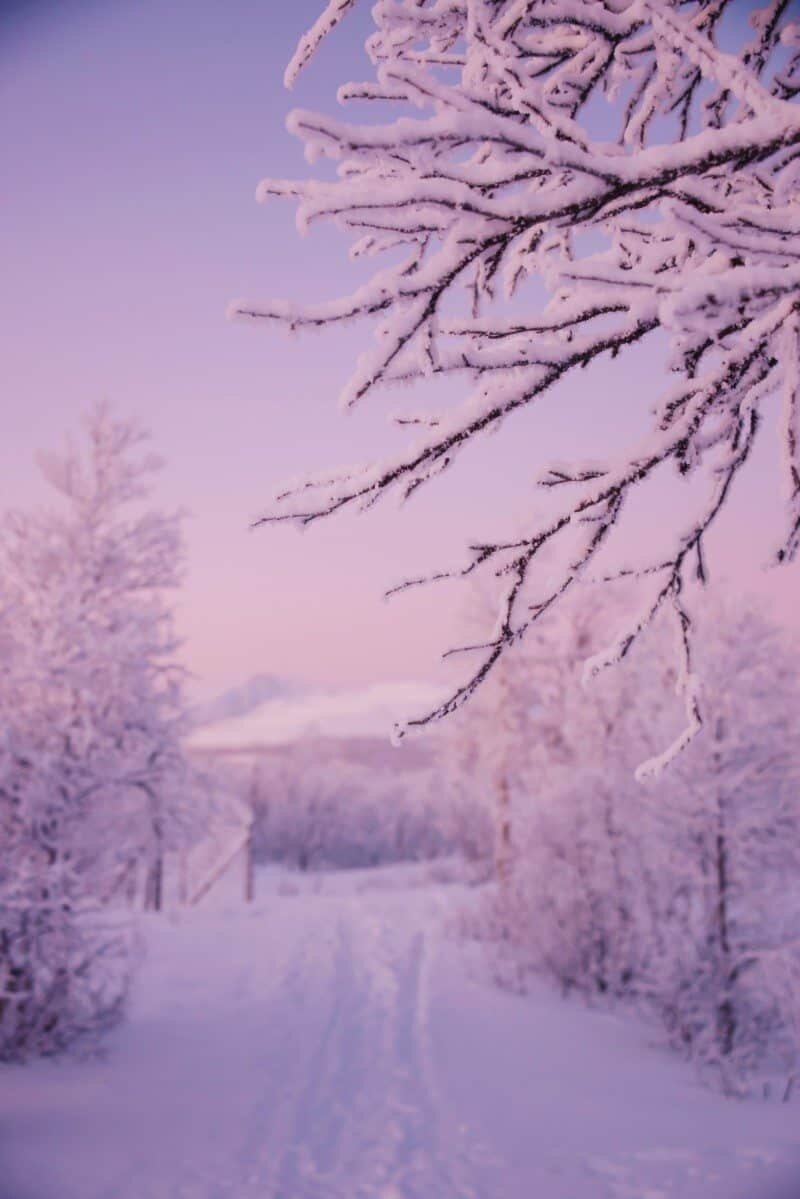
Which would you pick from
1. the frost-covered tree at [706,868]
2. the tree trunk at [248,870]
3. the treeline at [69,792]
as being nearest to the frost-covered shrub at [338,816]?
the tree trunk at [248,870]

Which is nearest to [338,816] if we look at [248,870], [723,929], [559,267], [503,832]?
[248,870]

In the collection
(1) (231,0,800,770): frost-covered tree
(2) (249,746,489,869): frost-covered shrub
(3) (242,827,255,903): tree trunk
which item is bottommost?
(2) (249,746,489,869): frost-covered shrub

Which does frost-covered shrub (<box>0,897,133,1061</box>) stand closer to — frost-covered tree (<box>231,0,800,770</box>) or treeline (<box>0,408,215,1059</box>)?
treeline (<box>0,408,215,1059</box>)

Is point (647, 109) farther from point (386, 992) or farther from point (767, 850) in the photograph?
point (386, 992)

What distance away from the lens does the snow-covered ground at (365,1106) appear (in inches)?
202

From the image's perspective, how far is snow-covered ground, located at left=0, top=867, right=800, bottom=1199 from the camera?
16.8 feet

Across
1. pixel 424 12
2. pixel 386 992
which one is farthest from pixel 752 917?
pixel 424 12

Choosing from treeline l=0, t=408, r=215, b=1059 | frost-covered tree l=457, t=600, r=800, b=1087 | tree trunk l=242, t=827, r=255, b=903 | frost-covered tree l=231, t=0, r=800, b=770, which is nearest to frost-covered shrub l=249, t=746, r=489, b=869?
tree trunk l=242, t=827, r=255, b=903

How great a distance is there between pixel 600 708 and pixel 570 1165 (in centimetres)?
842

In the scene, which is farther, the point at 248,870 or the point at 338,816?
the point at 338,816

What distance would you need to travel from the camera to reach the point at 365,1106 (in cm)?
647

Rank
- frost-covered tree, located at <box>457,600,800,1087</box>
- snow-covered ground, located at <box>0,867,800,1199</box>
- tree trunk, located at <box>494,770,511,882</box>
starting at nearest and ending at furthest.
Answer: snow-covered ground, located at <box>0,867,800,1199</box> → frost-covered tree, located at <box>457,600,800,1087</box> → tree trunk, located at <box>494,770,511,882</box>

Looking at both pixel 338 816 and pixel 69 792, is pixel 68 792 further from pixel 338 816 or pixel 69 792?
pixel 338 816

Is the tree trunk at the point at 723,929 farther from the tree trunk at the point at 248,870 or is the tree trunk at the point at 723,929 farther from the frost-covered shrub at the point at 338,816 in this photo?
the frost-covered shrub at the point at 338,816
